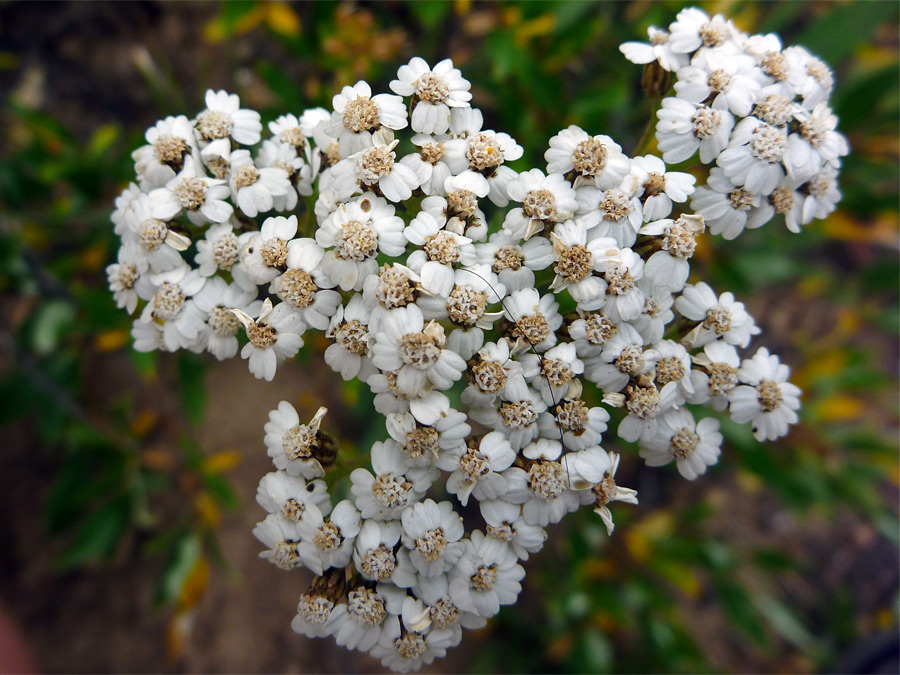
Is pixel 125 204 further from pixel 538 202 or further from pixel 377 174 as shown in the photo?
pixel 538 202

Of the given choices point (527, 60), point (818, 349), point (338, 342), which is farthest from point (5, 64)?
point (818, 349)

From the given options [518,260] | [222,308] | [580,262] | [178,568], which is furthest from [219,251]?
[178,568]

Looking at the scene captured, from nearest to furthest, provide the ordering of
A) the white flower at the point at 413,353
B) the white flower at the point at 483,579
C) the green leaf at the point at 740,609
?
1. the white flower at the point at 413,353
2. the white flower at the point at 483,579
3. the green leaf at the point at 740,609

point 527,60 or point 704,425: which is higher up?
point 527,60

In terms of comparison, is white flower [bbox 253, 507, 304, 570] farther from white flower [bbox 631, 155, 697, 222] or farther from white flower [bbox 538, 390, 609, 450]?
white flower [bbox 631, 155, 697, 222]

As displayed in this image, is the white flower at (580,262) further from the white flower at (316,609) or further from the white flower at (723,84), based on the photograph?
the white flower at (316,609)

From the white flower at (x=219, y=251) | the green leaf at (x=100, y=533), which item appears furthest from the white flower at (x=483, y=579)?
the green leaf at (x=100, y=533)

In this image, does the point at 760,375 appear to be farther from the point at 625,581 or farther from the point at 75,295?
the point at 75,295
